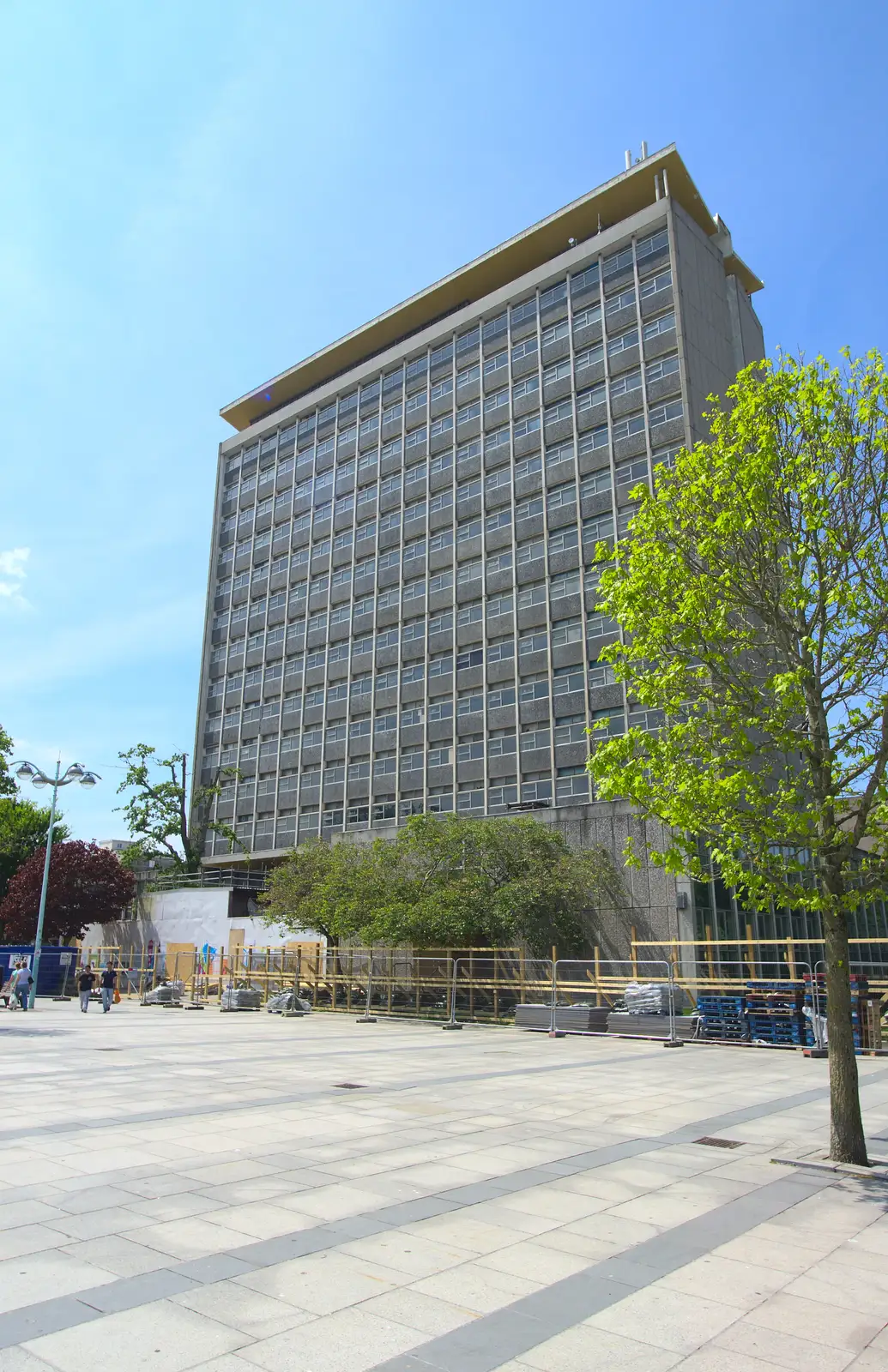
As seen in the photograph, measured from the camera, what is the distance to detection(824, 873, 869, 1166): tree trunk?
8.67 metres

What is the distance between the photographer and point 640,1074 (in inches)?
627

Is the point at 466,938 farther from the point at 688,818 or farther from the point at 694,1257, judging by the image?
the point at 694,1257

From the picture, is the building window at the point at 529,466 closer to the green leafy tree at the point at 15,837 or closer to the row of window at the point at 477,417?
the row of window at the point at 477,417

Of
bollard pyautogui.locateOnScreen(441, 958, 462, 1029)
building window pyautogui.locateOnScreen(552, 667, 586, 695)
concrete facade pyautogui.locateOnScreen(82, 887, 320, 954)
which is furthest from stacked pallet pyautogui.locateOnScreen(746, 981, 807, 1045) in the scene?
concrete facade pyautogui.locateOnScreen(82, 887, 320, 954)

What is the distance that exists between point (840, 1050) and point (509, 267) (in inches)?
2170

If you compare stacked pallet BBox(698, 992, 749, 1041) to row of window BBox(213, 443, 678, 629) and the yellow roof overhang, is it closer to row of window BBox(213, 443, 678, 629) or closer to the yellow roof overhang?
row of window BBox(213, 443, 678, 629)

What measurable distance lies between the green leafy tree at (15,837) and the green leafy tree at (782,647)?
53078mm

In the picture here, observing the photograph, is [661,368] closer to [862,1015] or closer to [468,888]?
[468,888]

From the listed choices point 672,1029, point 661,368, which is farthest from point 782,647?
point 661,368

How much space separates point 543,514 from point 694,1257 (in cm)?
4414

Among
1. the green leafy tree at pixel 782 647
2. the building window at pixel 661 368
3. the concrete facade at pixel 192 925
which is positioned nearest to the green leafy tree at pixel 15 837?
the concrete facade at pixel 192 925

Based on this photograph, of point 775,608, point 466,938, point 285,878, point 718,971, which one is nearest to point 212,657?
point 285,878

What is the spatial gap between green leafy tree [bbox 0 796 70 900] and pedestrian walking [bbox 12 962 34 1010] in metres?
24.0

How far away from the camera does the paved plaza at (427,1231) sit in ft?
15.0
